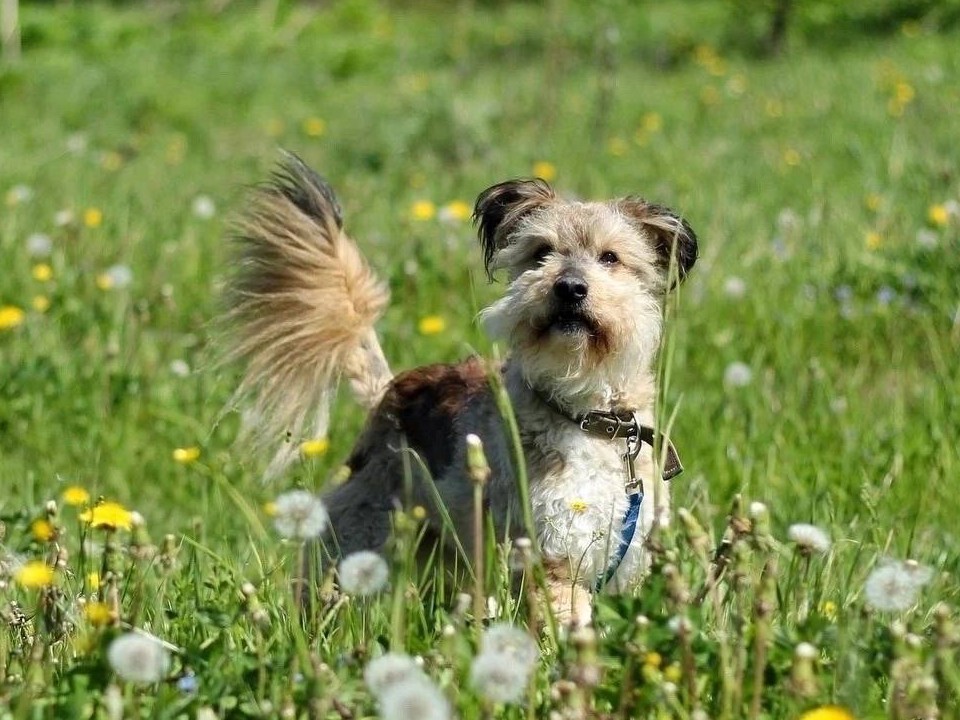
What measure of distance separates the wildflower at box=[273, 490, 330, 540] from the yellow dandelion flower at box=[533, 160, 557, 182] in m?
5.47

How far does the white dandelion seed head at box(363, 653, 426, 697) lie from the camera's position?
185 centimetres

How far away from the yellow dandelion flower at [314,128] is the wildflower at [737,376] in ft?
18.6

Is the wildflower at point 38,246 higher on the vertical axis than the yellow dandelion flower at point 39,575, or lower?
lower

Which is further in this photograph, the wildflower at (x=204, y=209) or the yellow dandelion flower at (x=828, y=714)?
the wildflower at (x=204, y=209)

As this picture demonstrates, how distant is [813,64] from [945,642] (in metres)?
10.4

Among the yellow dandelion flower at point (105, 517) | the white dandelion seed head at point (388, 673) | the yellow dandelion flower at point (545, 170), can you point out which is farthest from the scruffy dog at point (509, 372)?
the yellow dandelion flower at point (545, 170)

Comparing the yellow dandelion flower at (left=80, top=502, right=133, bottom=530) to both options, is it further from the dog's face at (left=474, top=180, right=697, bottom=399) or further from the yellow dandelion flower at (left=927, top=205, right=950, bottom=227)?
the yellow dandelion flower at (left=927, top=205, right=950, bottom=227)

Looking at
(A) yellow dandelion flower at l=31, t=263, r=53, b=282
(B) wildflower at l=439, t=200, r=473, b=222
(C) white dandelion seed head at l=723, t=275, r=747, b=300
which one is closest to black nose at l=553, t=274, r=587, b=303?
(C) white dandelion seed head at l=723, t=275, r=747, b=300

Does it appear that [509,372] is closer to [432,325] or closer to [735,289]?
[432,325]

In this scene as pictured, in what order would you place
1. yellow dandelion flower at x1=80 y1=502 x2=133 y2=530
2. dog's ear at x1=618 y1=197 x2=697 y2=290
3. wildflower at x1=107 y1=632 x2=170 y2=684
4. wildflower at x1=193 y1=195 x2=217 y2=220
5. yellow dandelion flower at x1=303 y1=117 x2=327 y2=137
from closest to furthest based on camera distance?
wildflower at x1=107 y1=632 x2=170 y2=684 → yellow dandelion flower at x1=80 y1=502 x2=133 y2=530 → dog's ear at x1=618 y1=197 x2=697 y2=290 → wildflower at x1=193 y1=195 x2=217 y2=220 → yellow dandelion flower at x1=303 y1=117 x2=327 y2=137

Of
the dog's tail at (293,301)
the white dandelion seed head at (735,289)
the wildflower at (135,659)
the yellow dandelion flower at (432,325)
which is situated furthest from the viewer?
the white dandelion seed head at (735,289)

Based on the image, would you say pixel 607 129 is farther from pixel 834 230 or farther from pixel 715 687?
pixel 715 687

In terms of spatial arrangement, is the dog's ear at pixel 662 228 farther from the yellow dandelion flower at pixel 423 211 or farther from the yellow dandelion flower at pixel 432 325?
the yellow dandelion flower at pixel 423 211

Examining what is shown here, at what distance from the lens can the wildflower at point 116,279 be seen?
5395mm
